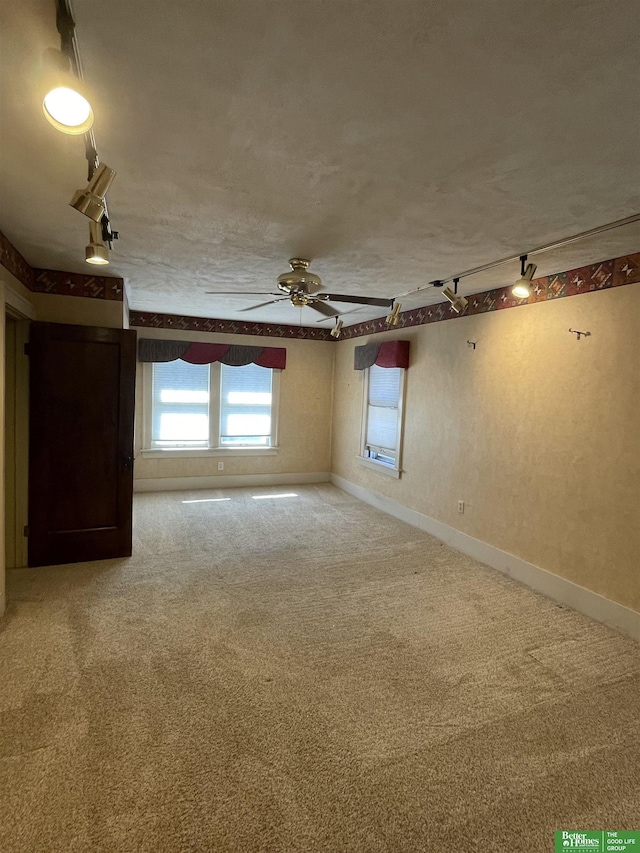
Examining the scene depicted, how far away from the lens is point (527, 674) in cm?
246

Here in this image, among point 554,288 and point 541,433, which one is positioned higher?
point 554,288

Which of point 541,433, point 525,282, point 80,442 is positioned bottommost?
point 80,442

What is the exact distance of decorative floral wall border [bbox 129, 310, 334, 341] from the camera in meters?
5.96

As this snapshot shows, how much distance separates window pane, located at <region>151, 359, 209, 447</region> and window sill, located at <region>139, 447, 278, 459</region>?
108mm

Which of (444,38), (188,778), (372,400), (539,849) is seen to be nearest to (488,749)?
(539,849)

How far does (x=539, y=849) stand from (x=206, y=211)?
309 cm

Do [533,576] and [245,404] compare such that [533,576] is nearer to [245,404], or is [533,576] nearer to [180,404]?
[245,404]

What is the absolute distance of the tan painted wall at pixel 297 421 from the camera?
6.51 metres

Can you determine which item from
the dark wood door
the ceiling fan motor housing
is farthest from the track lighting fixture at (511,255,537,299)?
the dark wood door

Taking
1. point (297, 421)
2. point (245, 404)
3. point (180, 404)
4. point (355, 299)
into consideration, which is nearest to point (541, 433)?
point (355, 299)

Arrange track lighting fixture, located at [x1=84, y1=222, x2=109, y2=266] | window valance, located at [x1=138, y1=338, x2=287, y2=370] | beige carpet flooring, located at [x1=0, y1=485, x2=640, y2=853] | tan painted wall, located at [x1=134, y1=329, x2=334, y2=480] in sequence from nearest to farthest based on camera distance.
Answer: beige carpet flooring, located at [x1=0, y1=485, x2=640, y2=853] < track lighting fixture, located at [x1=84, y1=222, x2=109, y2=266] < window valance, located at [x1=138, y1=338, x2=287, y2=370] < tan painted wall, located at [x1=134, y1=329, x2=334, y2=480]

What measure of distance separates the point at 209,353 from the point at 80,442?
2.79 meters

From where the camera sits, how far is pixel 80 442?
12.2ft

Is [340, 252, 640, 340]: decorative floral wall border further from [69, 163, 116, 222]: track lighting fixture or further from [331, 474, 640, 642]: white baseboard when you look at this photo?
[69, 163, 116, 222]: track lighting fixture
